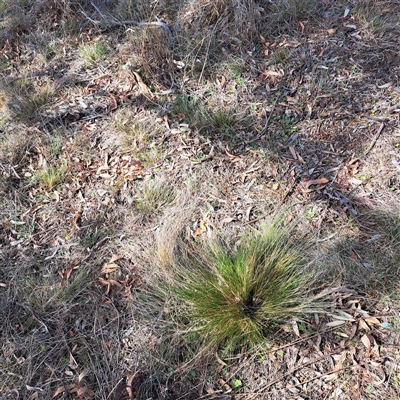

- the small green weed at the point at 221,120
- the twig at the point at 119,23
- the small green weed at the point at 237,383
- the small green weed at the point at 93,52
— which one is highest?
the twig at the point at 119,23

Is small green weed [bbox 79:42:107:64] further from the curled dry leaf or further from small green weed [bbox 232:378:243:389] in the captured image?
small green weed [bbox 232:378:243:389]

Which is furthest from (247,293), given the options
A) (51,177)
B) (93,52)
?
(93,52)

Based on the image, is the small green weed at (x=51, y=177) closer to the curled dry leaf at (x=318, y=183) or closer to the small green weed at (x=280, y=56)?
the curled dry leaf at (x=318, y=183)

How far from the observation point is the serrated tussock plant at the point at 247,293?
2094mm

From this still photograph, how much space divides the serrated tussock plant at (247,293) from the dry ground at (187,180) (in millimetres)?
103

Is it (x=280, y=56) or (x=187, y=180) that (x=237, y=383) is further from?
(x=280, y=56)

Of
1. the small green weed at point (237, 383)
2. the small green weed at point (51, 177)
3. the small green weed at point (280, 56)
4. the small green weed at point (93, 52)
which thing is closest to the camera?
the small green weed at point (237, 383)

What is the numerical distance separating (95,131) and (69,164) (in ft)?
1.41

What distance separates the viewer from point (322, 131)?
3053 mm

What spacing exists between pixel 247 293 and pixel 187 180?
3.75 feet

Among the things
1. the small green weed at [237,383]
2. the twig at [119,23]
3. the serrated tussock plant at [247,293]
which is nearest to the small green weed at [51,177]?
the serrated tussock plant at [247,293]

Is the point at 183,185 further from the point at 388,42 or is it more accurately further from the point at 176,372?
the point at 388,42

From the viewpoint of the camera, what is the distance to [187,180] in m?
2.95

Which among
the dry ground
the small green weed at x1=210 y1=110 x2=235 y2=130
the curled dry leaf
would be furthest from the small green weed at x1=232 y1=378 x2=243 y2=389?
the small green weed at x1=210 y1=110 x2=235 y2=130
